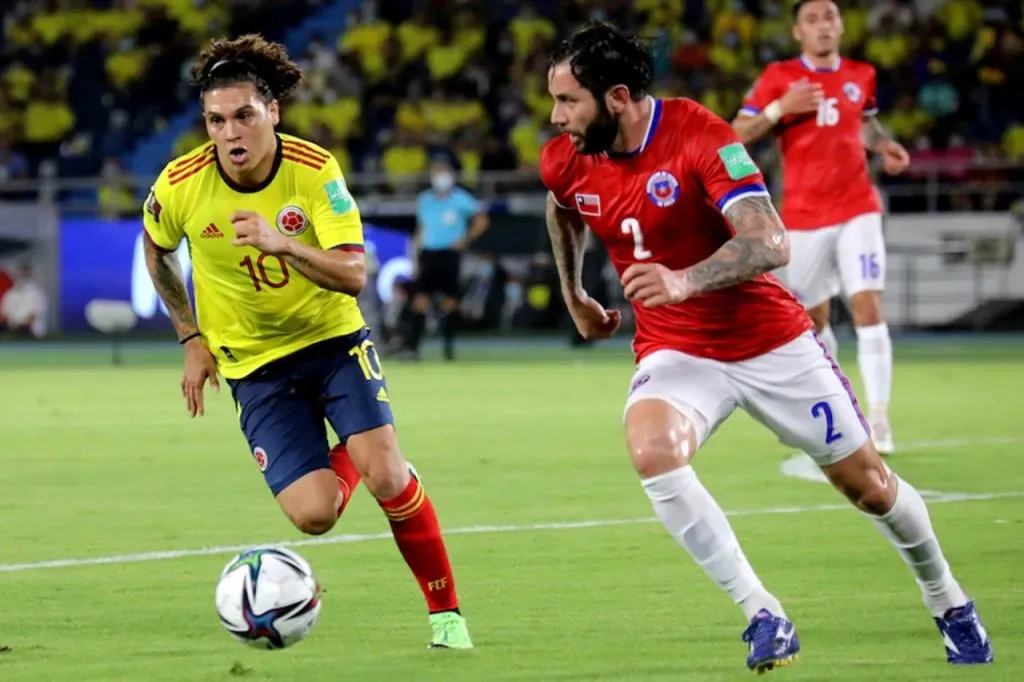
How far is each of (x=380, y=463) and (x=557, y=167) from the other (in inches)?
43.6

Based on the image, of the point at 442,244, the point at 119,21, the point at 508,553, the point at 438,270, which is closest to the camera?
the point at 508,553

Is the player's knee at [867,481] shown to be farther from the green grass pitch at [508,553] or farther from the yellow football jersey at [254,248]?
the yellow football jersey at [254,248]

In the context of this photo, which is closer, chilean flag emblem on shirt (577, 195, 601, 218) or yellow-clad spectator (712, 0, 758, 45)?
chilean flag emblem on shirt (577, 195, 601, 218)

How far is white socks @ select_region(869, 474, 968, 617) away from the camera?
18.3ft

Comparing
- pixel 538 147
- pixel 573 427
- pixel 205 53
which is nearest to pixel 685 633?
pixel 205 53

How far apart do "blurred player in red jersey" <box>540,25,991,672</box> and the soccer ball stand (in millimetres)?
1070

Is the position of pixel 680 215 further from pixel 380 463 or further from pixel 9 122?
pixel 9 122

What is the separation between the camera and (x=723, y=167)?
548cm

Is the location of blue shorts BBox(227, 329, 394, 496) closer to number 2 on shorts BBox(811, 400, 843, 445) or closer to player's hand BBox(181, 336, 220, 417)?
player's hand BBox(181, 336, 220, 417)

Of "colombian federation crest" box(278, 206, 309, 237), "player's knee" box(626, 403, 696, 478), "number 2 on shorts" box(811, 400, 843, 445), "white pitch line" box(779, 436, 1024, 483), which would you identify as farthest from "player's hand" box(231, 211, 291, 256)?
"white pitch line" box(779, 436, 1024, 483)

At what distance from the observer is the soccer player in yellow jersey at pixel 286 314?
602cm

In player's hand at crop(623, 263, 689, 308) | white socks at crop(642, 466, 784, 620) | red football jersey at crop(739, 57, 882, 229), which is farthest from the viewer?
red football jersey at crop(739, 57, 882, 229)

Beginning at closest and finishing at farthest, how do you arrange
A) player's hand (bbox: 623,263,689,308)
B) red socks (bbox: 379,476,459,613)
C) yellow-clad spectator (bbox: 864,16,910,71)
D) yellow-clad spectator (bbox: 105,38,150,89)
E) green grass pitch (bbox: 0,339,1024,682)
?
player's hand (bbox: 623,263,689,308) → green grass pitch (bbox: 0,339,1024,682) → red socks (bbox: 379,476,459,613) → yellow-clad spectator (bbox: 864,16,910,71) → yellow-clad spectator (bbox: 105,38,150,89)

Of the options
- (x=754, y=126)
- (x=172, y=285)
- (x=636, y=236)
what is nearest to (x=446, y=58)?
(x=754, y=126)
